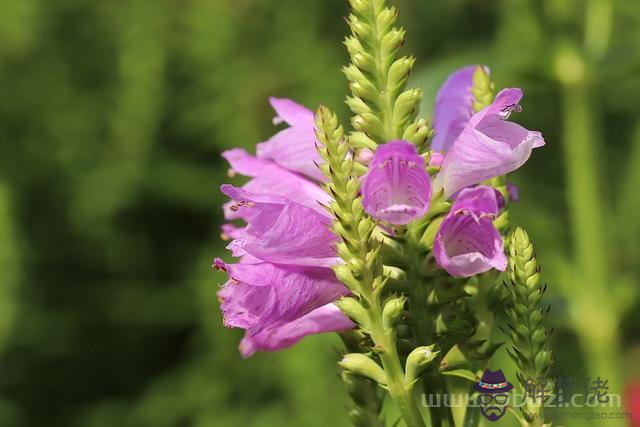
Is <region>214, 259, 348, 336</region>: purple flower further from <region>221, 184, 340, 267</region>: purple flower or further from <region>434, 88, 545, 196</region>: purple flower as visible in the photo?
<region>434, 88, 545, 196</region>: purple flower

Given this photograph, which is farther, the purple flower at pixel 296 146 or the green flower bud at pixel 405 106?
the purple flower at pixel 296 146

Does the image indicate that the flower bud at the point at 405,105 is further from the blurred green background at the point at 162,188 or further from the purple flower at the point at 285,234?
the blurred green background at the point at 162,188

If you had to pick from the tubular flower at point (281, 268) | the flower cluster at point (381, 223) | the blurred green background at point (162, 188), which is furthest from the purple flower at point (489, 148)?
the blurred green background at point (162, 188)

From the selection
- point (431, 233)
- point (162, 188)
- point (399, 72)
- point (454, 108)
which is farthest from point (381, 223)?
point (162, 188)

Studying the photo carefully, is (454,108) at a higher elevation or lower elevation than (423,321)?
higher

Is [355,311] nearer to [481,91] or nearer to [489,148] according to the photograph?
[489,148]

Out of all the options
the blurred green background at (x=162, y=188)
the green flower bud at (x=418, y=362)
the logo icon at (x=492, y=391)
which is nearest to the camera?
the green flower bud at (x=418, y=362)
